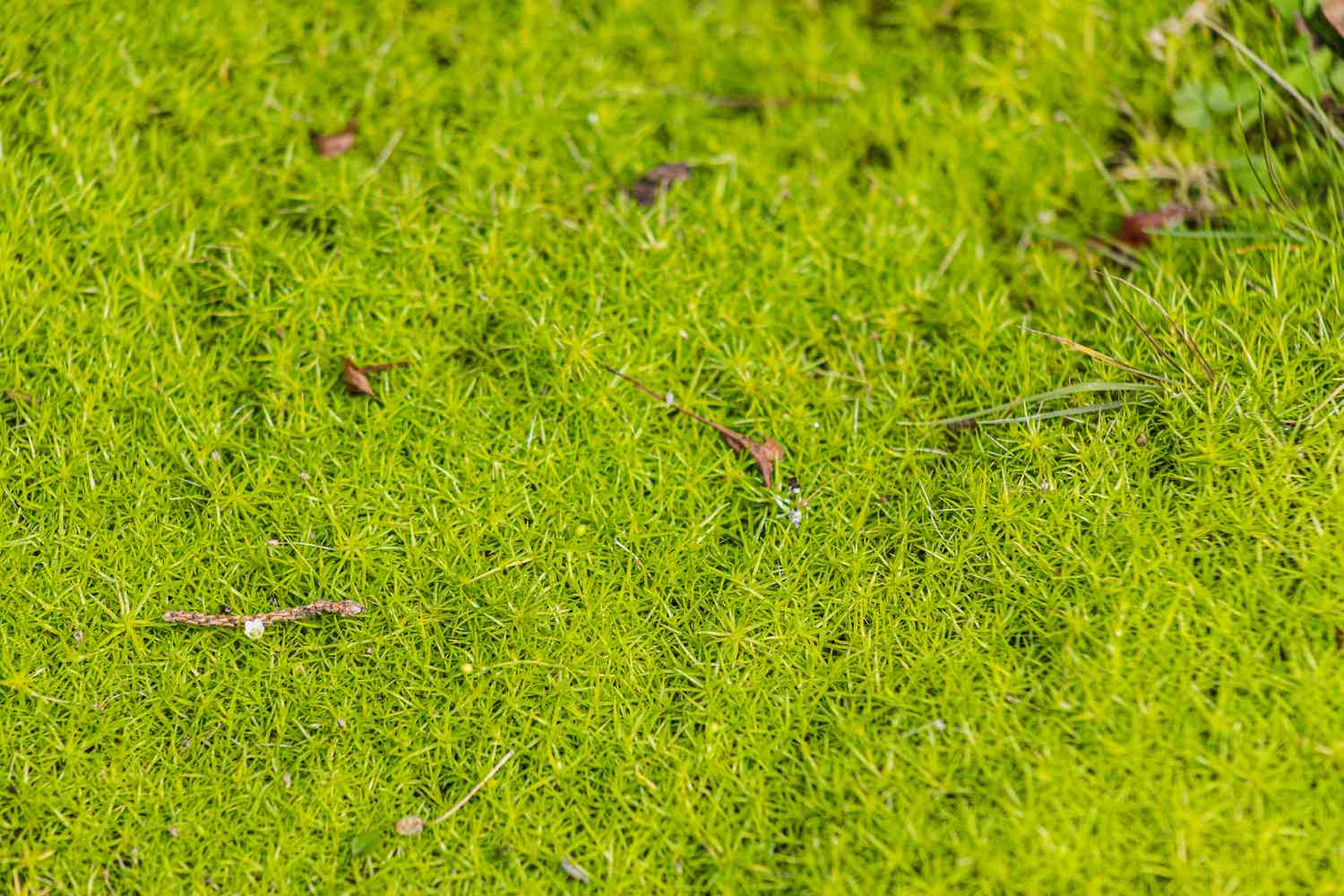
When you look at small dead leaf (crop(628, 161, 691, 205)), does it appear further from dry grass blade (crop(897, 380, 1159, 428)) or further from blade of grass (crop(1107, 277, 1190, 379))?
blade of grass (crop(1107, 277, 1190, 379))

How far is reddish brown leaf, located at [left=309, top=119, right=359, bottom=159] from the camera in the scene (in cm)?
335

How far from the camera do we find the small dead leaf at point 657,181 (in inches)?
131

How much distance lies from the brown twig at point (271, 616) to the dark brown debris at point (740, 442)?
40.1 inches

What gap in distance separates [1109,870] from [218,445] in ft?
8.39

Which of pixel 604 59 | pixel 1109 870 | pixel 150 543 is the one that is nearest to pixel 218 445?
pixel 150 543

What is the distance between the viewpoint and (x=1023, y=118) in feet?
11.5

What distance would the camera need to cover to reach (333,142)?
11.0 ft

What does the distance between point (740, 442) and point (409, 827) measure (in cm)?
137

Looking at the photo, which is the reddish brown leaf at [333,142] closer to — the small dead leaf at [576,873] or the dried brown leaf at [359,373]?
the dried brown leaf at [359,373]

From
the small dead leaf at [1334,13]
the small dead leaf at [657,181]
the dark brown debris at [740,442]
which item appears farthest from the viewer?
the small dead leaf at [657,181]

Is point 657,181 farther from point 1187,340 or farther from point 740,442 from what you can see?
point 1187,340

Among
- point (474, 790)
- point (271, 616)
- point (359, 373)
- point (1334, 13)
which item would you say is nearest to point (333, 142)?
point (359, 373)

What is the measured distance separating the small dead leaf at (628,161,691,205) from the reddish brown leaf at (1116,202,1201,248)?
149 cm

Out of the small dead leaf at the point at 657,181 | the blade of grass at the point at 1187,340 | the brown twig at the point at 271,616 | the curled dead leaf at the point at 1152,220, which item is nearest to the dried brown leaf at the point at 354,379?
the brown twig at the point at 271,616
